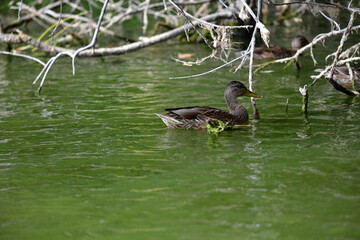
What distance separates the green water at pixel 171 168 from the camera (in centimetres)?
608

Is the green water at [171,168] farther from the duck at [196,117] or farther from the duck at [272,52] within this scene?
the duck at [272,52]

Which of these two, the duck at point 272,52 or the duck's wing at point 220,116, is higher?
the duck at point 272,52

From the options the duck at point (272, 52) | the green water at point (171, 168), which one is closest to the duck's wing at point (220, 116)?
the green water at point (171, 168)

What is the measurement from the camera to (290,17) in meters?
22.5

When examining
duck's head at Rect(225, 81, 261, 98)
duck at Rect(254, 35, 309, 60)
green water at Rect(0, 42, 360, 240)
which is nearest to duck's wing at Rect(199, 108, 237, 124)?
green water at Rect(0, 42, 360, 240)

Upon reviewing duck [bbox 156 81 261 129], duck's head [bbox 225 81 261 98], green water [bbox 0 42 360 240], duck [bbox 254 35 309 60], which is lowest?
green water [bbox 0 42 360 240]

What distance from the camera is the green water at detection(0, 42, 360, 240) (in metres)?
6.08

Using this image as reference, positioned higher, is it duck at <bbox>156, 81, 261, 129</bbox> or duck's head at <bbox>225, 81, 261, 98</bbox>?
duck's head at <bbox>225, 81, 261, 98</bbox>

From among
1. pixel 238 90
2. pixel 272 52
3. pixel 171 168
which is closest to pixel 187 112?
pixel 238 90

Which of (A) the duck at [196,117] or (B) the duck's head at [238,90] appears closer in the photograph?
(A) the duck at [196,117]

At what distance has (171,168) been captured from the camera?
777 centimetres

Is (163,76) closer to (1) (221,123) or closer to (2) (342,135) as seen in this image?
(1) (221,123)

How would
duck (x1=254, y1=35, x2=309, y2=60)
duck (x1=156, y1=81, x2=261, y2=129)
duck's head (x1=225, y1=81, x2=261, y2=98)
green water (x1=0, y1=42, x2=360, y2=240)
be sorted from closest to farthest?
green water (x1=0, y1=42, x2=360, y2=240) → duck (x1=156, y1=81, x2=261, y2=129) → duck's head (x1=225, y1=81, x2=261, y2=98) → duck (x1=254, y1=35, x2=309, y2=60)

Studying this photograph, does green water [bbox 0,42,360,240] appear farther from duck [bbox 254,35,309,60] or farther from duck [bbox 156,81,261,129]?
duck [bbox 254,35,309,60]
